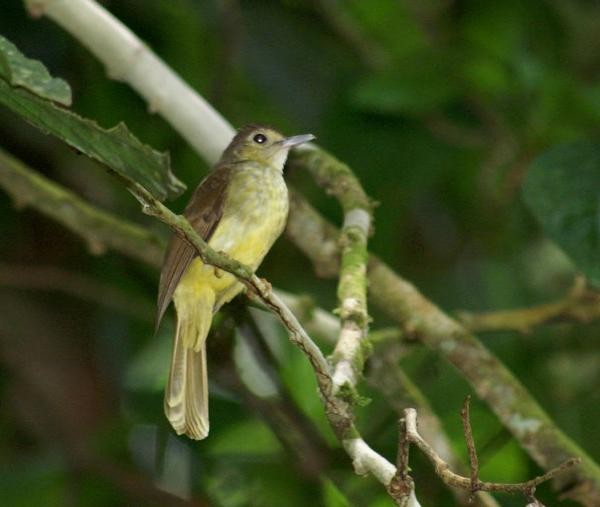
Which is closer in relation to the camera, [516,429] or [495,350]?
[516,429]

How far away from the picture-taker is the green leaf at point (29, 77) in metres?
1.94

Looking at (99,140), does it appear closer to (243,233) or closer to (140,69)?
(243,233)

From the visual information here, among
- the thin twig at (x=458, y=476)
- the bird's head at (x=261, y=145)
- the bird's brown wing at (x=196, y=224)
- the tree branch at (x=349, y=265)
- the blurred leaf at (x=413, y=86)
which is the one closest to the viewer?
the thin twig at (x=458, y=476)

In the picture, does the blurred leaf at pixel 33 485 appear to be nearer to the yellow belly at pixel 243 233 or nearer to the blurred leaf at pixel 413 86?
the yellow belly at pixel 243 233

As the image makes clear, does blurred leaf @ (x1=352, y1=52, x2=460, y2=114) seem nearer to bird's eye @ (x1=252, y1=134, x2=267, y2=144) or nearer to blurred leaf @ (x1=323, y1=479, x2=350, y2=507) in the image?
bird's eye @ (x1=252, y1=134, x2=267, y2=144)

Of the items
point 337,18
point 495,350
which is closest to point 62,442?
point 495,350

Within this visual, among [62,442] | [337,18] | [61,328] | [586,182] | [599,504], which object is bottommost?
[599,504]

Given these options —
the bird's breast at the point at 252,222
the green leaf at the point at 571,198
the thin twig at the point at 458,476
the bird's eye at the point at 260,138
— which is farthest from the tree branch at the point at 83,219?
the thin twig at the point at 458,476

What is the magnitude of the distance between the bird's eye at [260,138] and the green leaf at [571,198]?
2.71 ft

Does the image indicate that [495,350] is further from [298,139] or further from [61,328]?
[61,328]

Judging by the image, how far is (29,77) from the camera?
6.44 feet

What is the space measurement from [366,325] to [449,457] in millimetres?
863

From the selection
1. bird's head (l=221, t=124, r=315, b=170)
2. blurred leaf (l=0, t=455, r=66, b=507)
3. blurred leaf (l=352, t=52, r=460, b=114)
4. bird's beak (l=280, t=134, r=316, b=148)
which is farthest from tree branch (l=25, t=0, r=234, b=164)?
blurred leaf (l=0, t=455, r=66, b=507)

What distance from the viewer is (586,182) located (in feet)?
10.7
